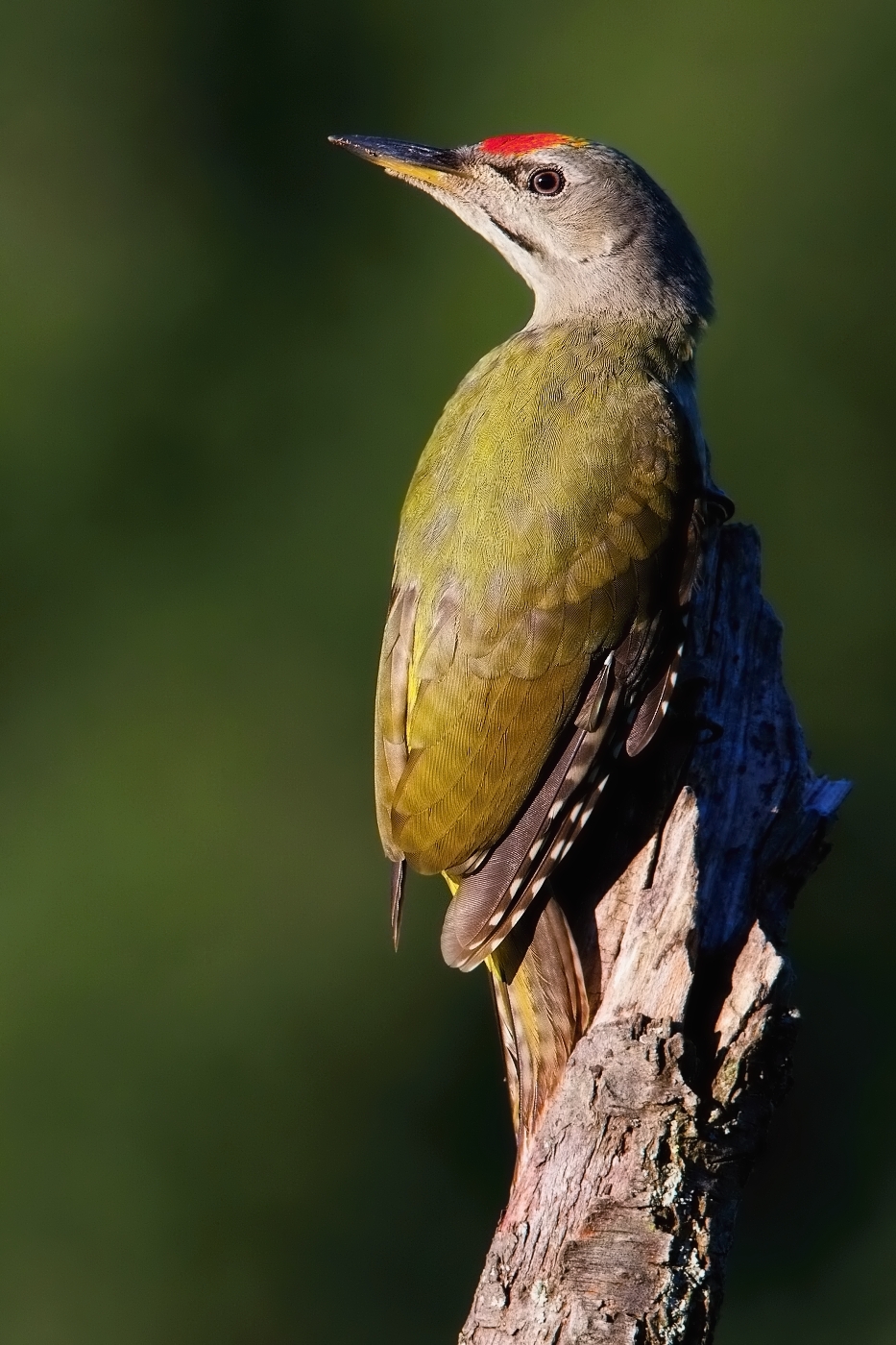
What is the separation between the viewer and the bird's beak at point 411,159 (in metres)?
6.27

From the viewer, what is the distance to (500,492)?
5.09 metres

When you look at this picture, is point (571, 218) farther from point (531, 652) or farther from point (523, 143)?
point (531, 652)

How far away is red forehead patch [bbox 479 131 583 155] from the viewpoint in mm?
6137

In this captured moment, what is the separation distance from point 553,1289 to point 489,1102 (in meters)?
8.37

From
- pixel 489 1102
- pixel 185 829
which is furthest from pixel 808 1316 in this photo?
pixel 185 829

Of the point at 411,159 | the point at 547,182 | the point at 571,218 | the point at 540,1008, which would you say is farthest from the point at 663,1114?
the point at 411,159

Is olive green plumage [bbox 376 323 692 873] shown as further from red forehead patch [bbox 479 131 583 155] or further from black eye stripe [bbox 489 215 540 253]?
red forehead patch [bbox 479 131 583 155]

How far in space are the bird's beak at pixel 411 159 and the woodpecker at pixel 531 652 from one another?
1194mm

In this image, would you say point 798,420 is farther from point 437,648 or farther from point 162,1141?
point 437,648

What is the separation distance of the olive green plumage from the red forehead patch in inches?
47.8

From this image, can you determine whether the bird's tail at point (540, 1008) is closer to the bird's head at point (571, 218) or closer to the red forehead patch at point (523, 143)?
the bird's head at point (571, 218)

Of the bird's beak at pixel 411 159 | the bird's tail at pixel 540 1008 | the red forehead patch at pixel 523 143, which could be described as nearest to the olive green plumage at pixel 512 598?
the bird's tail at pixel 540 1008

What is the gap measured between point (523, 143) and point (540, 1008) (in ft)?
9.15

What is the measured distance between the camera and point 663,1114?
4051 mm
